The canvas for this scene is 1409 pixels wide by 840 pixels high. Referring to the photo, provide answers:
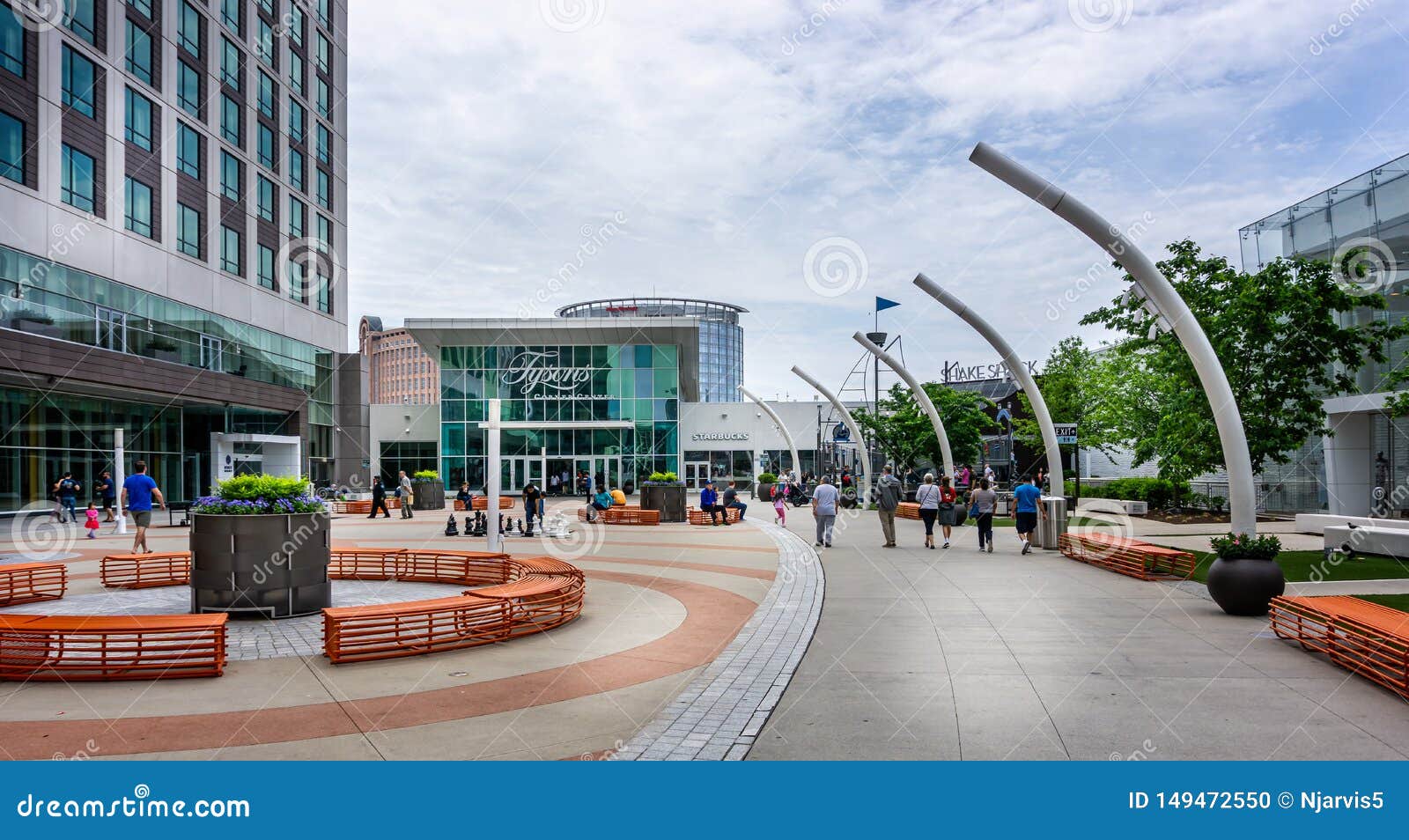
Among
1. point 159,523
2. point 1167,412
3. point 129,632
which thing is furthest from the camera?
point 159,523

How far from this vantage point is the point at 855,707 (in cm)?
679

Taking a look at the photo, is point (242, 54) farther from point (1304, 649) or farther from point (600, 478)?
point (1304, 649)

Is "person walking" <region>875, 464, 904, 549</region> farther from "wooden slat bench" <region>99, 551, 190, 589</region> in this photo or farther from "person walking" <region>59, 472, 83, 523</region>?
"person walking" <region>59, 472, 83, 523</region>

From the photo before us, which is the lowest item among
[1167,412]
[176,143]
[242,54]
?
[1167,412]

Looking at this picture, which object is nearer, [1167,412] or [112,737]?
[112,737]

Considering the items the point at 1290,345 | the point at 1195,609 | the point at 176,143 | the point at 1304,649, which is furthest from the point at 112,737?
the point at 176,143

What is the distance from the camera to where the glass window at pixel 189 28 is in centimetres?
3548

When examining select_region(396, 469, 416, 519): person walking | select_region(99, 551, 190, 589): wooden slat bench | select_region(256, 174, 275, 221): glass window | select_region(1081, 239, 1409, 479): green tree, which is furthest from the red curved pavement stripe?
select_region(256, 174, 275, 221): glass window

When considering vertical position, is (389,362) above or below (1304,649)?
above

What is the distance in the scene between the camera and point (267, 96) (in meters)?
42.6

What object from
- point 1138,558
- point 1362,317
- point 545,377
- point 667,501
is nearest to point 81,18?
point 667,501

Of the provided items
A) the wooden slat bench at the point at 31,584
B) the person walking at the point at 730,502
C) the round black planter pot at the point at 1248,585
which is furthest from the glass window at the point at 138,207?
the round black planter pot at the point at 1248,585

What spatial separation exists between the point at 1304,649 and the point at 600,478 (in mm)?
45084

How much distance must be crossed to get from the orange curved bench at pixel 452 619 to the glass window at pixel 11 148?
78.2ft
